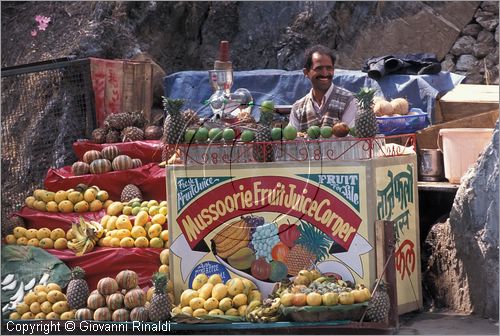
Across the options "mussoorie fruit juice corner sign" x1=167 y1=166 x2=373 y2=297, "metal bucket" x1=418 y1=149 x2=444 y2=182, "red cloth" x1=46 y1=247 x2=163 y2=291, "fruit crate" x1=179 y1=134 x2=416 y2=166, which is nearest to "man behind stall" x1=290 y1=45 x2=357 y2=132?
"fruit crate" x1=179 y1=134 x2=416 y2=166

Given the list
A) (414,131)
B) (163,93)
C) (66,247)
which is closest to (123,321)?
(66,247)

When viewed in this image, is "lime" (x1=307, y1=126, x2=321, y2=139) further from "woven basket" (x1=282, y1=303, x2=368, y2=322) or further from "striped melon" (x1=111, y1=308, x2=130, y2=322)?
"striped melon" (x1=111, y1=308, x2=130, y2=322)

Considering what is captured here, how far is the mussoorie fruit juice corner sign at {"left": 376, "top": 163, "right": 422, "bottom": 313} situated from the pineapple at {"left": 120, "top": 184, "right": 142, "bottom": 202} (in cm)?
266

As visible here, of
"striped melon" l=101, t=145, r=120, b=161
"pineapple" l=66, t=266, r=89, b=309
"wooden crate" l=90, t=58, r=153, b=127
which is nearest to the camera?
"pineapple" l=66, t=266, r=89, b=309

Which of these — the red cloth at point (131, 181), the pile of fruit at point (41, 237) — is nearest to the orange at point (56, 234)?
the pile of fruit at point (41, 237)

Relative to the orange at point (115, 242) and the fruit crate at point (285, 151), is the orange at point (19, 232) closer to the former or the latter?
the orange at point (115, 242)

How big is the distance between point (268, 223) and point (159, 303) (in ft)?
3.60

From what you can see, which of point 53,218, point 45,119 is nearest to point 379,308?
point 53,218

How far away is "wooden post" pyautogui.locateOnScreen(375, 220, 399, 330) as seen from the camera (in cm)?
800

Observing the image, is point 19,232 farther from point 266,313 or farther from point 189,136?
point 266,313

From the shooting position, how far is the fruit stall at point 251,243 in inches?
316

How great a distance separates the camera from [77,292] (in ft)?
28.2

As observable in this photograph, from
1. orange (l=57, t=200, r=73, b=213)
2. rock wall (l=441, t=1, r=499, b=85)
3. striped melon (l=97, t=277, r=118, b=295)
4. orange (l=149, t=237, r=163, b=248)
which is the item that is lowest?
striped melon (l=97, t=277, r=118, b=295)

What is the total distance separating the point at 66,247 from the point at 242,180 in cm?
206
